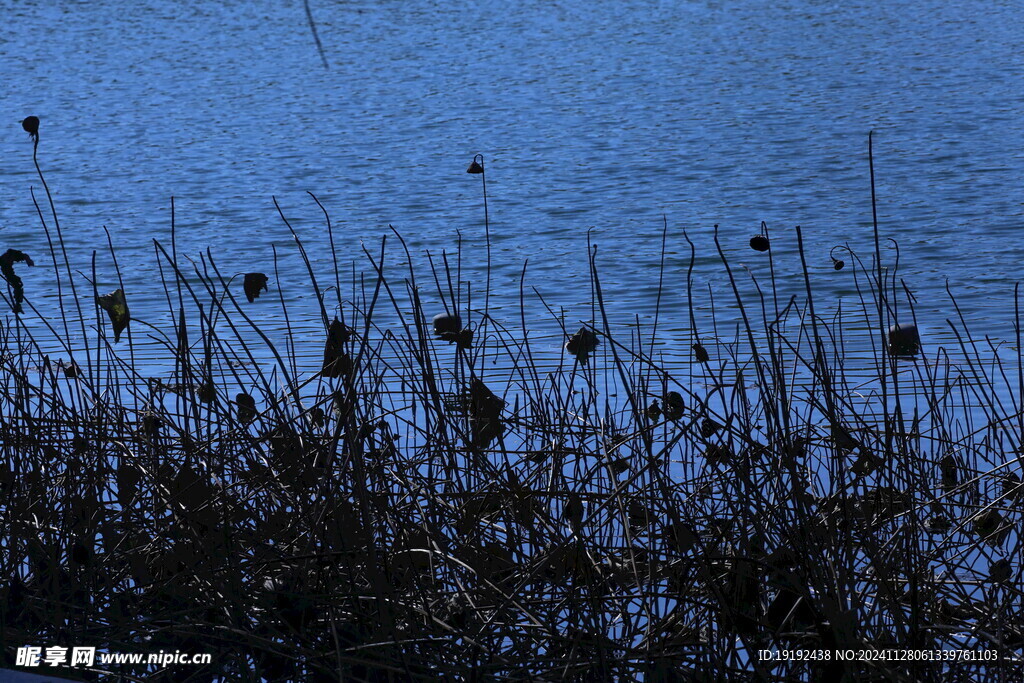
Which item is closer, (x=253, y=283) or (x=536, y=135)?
(x=253, y=283)

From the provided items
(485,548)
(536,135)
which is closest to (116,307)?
(485,548)

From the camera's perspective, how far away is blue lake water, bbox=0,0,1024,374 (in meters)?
7.83

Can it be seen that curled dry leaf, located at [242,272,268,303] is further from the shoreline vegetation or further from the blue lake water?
the blue lake water

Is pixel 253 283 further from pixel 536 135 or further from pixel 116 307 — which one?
pixel 536 135

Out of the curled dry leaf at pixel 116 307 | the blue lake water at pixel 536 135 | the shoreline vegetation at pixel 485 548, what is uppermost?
the curled dry leaf at pixel 116 307

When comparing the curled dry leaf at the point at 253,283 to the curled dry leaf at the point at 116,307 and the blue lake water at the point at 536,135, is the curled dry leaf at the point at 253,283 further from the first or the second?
the blue lake water at the point at 536,135

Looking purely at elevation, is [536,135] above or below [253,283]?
below

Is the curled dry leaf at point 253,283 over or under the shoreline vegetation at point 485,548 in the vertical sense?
over

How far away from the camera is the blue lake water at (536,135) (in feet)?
25.7

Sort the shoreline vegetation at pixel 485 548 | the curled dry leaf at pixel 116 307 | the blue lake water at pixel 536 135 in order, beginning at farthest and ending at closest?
1. the blue lake water at pixel 536 135
2. the curled dry leaf at pixel 116 307
3. the shoreline vegetation at pixel 485 548

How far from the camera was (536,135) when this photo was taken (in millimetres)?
12258

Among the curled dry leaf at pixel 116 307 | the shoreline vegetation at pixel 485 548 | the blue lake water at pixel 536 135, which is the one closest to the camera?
the shoreline vegetation at pixel 485 548

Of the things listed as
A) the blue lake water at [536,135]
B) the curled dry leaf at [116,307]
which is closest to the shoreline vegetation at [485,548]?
the curled dry leaf at [116,307]

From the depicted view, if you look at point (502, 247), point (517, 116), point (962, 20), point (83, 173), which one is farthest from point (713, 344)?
point (962, 20)
